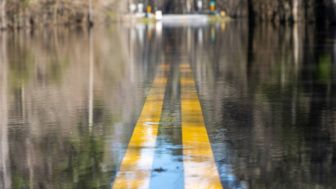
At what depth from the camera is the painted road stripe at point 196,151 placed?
648 centimetres

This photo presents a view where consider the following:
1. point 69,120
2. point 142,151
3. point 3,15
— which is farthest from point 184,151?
point 3,15

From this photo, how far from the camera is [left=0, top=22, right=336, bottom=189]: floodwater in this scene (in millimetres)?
6747

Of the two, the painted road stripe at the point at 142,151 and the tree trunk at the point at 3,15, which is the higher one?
the painted road stripe at the point at 142,151

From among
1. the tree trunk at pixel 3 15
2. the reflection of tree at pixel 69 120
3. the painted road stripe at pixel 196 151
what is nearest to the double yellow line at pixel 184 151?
the painted road stripe at pixel 196 151

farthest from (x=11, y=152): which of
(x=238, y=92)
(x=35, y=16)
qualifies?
(x=35, y=16)

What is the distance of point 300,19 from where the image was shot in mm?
75000

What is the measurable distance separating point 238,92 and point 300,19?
206ft

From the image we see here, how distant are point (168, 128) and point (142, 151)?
1.46m

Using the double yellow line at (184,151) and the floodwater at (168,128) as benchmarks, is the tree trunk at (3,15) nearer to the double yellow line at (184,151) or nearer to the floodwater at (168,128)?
the floodwater at (168,128)

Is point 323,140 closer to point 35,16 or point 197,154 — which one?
point 197,154

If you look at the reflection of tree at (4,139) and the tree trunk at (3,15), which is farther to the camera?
the tree trunk at (3,15)

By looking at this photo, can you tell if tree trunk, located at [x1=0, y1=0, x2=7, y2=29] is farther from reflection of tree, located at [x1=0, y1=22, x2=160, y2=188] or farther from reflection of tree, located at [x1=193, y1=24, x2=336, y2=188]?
reflection of tree, located at [x1=193, y1=24, x2=336, y2=188]

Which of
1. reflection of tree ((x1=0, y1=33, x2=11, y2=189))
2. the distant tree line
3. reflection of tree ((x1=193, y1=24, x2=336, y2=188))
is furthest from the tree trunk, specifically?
reflection of tree ((x1=0, y1=33, x2=11, y2=189))

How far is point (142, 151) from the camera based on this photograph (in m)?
7.81
